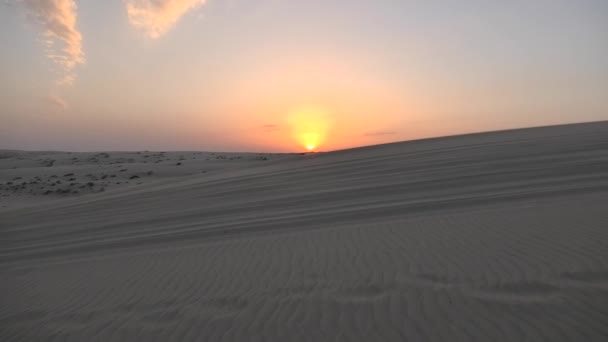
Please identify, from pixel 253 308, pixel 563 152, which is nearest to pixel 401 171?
pixel 563 152

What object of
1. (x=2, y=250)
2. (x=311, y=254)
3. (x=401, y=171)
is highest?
(x=401, y=171)

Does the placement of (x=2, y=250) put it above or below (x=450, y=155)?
below

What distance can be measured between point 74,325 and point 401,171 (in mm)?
7775

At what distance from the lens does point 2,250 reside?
6629 millimetres

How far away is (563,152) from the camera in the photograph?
31.6 feet

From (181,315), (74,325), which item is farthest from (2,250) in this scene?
(181,315)

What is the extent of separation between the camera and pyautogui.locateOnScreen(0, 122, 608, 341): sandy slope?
300 cm

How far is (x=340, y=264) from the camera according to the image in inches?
165

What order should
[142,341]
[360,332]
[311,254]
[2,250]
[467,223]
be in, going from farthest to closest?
[2,250], [467,223], [311,254], [142,341], [360,332]

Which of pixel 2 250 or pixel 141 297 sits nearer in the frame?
pixel 141 297

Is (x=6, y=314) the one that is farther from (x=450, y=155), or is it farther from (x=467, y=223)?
(x=450, y=155)

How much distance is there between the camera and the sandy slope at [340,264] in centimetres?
300

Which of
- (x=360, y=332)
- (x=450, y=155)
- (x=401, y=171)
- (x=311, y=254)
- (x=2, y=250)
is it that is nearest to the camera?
(x=360, y=332)

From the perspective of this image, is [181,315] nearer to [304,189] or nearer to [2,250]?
[2,250]
